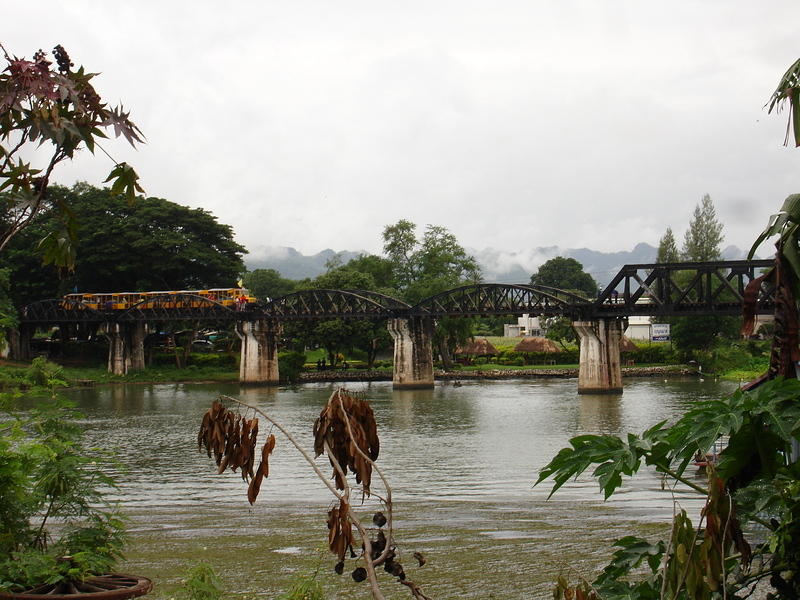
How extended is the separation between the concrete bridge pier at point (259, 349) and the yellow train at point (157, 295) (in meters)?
2.93

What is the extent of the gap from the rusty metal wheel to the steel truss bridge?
56.2m

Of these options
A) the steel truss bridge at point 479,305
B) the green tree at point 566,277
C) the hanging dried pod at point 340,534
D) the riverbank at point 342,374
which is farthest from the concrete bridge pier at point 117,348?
the green tree at point 566,277

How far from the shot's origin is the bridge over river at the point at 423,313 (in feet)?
221

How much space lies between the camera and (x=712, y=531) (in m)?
4.81

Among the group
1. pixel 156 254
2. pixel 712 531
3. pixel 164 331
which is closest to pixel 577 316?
pixel 156 254

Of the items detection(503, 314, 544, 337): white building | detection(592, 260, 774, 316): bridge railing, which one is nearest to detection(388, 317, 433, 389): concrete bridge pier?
detection(592, 260, 774, 316): bridge railing

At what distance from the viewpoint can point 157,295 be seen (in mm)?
91938

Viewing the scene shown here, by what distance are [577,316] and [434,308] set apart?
1553 cm

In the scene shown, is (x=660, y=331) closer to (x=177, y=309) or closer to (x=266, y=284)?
(x=177, y=309)

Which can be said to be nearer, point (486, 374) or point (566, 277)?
point (486, 374)

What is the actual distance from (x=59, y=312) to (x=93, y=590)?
8876cm

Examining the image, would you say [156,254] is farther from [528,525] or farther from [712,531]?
[712,531]

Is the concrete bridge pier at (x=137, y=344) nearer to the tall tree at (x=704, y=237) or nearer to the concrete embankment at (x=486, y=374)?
the concrete embankment at (x=486, y=374)

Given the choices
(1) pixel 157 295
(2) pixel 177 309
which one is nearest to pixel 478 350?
(2) pixel 177 309
